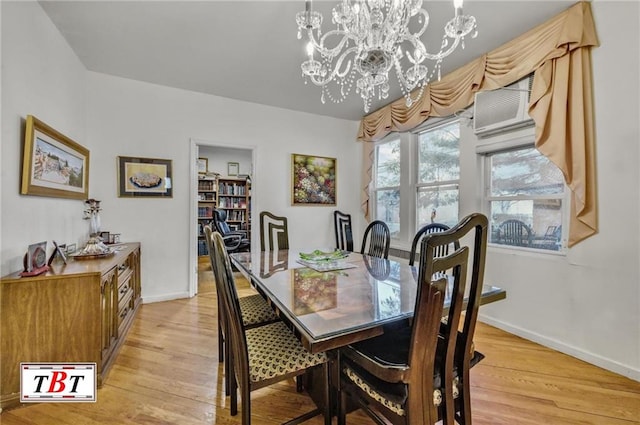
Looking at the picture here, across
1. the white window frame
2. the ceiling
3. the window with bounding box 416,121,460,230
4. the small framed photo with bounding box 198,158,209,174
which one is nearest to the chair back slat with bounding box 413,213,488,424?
the white window frame

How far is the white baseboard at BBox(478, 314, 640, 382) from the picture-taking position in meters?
1.78

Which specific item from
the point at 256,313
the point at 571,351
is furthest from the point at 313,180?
the point at 571,351

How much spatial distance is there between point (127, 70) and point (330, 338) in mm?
3411

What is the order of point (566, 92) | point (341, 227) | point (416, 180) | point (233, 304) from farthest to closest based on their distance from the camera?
point (341, 227), point (416, 180), point (566, 92), point (233, 304)

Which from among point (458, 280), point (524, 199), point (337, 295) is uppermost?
point (524, 199)

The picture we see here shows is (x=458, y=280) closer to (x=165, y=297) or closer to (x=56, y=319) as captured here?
(x=56, y=319)

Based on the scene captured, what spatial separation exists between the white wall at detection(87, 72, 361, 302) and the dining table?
5.78ft

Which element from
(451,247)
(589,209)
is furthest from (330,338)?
→ (589,209)

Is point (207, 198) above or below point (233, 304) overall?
above

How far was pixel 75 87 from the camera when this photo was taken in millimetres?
2590

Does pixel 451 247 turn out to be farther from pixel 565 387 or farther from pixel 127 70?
pixel 127 70

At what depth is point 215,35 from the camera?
91.0 inches

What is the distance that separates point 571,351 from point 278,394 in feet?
7.11

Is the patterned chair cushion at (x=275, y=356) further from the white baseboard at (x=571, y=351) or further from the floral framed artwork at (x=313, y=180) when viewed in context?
the floral framed artwork at (x=313, y=180)
